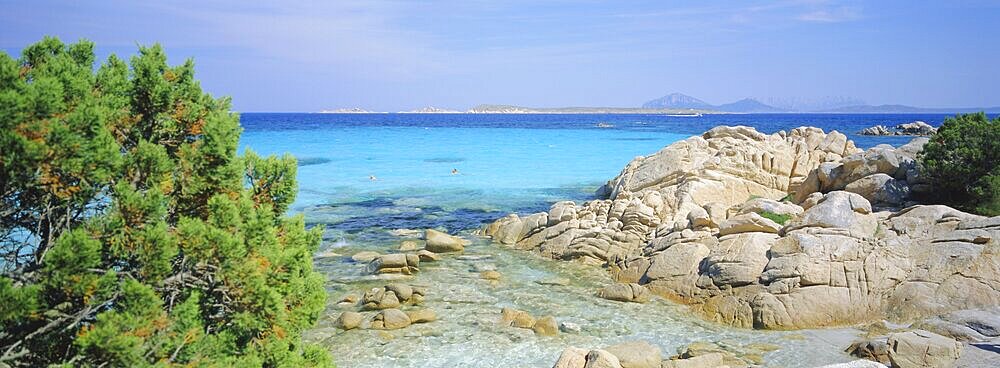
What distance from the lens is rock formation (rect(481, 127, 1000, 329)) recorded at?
15594 mm

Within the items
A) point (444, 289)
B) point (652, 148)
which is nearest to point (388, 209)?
point (444, 289)

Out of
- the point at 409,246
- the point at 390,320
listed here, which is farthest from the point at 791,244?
the point at 409,246

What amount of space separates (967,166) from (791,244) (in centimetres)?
926

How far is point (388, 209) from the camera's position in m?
32.2

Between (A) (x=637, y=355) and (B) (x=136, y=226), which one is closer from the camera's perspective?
(B) (x=136, y=226)

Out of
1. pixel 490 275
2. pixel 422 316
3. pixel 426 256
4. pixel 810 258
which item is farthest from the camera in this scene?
pixel 426 256

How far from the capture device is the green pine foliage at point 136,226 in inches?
228

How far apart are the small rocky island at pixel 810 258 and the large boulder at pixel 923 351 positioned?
0.02m

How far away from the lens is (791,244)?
672 inches

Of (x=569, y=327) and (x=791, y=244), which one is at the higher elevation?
(x=791, y=244)

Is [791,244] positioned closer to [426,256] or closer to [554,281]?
[554,281]

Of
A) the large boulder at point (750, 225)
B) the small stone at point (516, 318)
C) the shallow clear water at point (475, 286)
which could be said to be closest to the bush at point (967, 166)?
the large boulder at point (750, 225)

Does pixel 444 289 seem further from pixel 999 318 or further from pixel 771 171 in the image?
pixel 771 171

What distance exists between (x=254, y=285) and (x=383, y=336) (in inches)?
338
